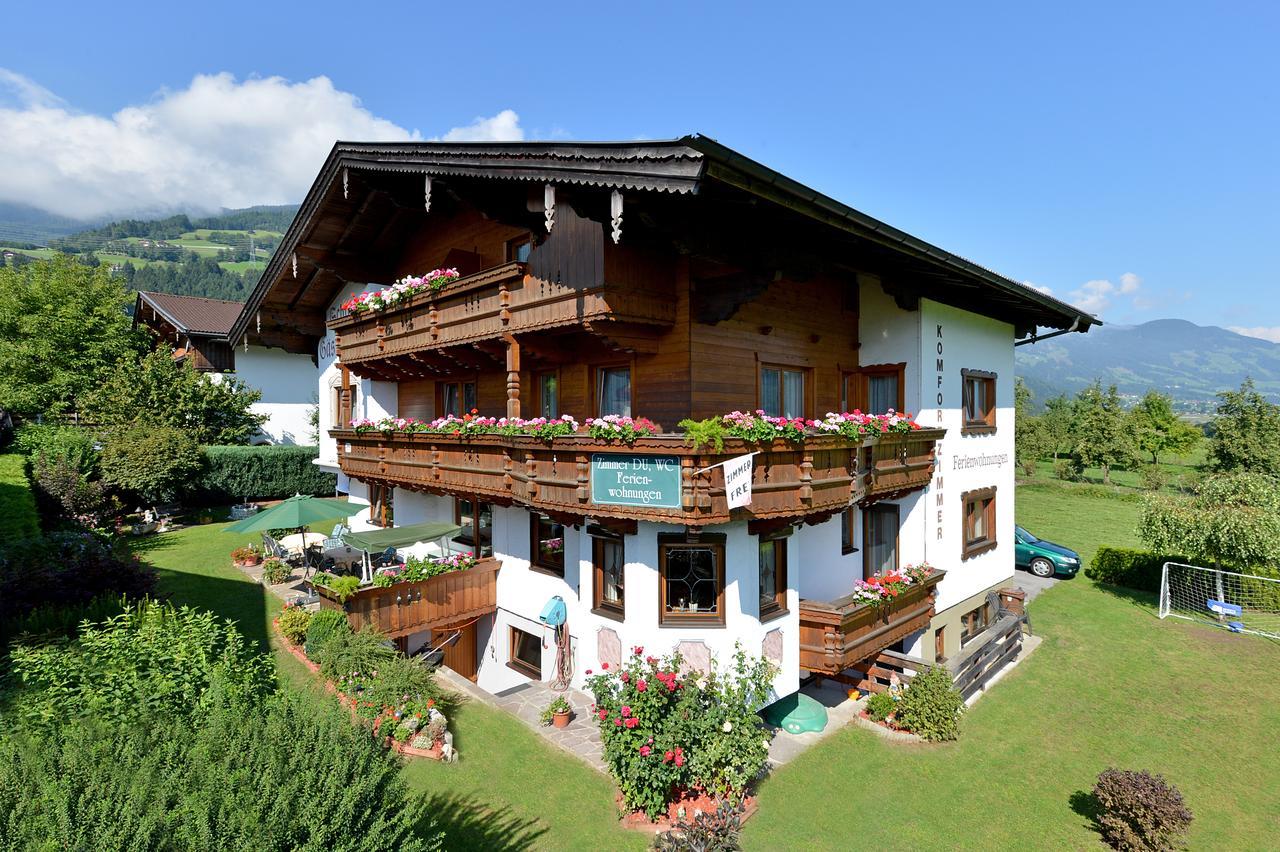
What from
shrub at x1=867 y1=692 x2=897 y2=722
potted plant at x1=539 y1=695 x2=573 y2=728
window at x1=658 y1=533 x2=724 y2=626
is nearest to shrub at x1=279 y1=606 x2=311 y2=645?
potted plant at x1=539 y1=695 x2=573 y2=728

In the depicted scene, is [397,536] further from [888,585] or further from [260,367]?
[260,367]

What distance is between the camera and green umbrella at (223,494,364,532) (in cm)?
1744

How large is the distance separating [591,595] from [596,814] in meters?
3.68

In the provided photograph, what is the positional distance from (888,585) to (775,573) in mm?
3007

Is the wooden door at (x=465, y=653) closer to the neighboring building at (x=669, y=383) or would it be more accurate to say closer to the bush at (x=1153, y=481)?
the neighboring building at (x=669, y=383)

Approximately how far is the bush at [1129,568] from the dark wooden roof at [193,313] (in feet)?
136

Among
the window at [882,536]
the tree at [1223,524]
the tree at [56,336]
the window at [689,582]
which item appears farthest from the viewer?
the tree at [56,336]

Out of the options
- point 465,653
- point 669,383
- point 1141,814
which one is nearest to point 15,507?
point 465,653

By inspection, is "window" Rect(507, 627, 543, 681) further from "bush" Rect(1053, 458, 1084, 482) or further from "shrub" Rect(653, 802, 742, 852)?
"bush" Rect(1053, 458, 1084, 482)

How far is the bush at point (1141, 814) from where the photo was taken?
8844 millimetres

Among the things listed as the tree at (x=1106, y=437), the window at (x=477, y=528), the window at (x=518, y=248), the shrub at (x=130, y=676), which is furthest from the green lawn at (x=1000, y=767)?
the tree at (x=1106, y=437)

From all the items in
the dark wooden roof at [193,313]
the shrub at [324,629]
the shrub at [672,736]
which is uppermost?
the dark wooden roof at [193,313]

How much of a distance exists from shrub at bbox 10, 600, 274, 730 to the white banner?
20.2ft

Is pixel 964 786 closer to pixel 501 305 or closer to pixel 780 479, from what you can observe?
pixel 780 479
